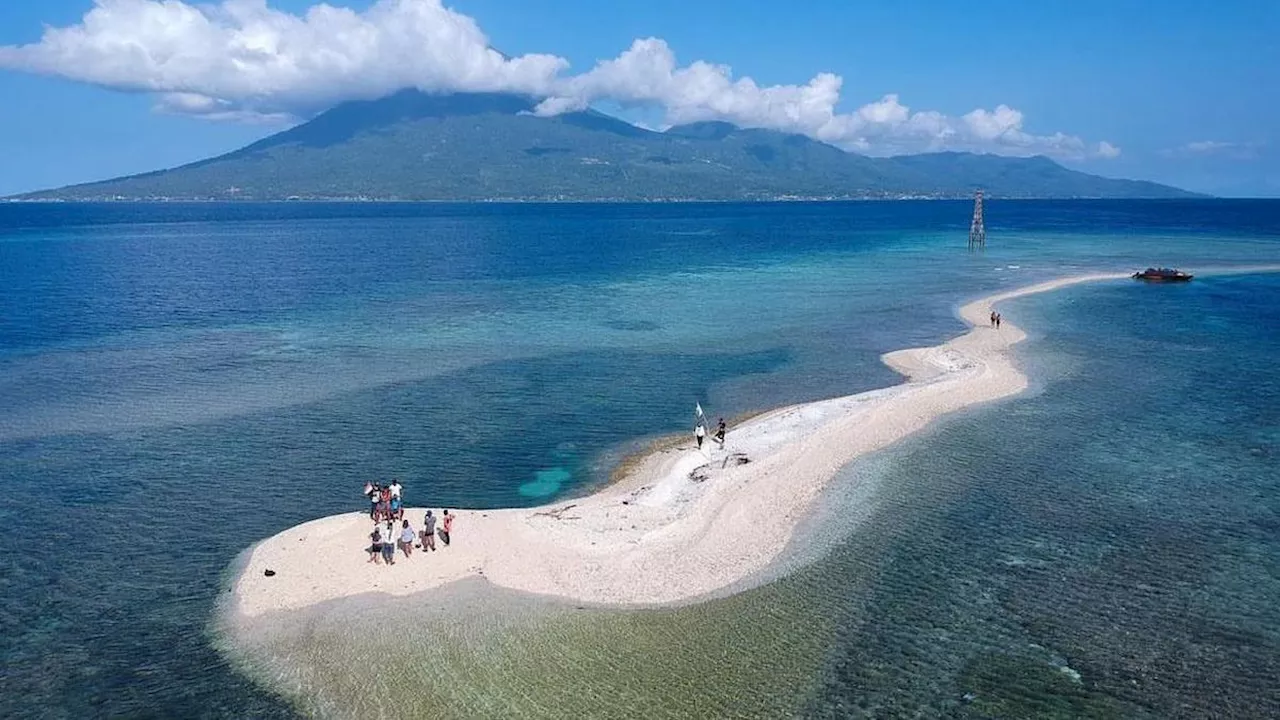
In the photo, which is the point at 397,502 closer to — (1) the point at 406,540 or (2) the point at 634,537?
(1) the point at 406,540

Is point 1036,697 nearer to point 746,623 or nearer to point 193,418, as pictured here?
point 746,623

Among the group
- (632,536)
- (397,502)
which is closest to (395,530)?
(397,502)

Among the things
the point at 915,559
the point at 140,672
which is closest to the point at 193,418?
the point at 140,672

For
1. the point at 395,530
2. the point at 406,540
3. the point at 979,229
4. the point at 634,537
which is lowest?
the point at 634,537

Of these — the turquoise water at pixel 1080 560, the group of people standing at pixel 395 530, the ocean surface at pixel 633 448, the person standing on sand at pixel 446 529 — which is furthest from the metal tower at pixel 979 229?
the person standing on sand at pixel 446 529

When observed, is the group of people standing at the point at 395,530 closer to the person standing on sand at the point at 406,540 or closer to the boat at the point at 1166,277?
the person standing on sand at the point at 406,540

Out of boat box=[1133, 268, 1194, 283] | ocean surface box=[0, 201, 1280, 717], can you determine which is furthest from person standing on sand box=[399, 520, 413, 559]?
boat box=[1133, 268, 1194, 283]

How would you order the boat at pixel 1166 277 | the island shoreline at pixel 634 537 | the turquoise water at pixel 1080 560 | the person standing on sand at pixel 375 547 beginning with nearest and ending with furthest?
the turquoise water at pixel 1080 560
the island shoreline at pixel 634 537
the person standing on sand at pixel 375 547
the boat at pixel 1166 277

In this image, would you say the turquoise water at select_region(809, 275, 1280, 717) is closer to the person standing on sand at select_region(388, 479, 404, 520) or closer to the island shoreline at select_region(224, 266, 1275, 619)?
the island shoreline at select_region(224, 266, 1275, 619)
